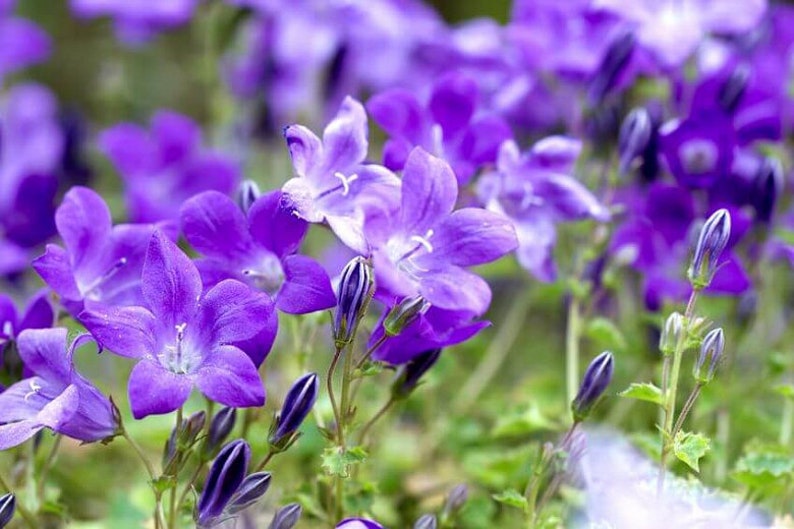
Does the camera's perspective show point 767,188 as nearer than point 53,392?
No

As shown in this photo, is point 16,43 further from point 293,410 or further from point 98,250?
point 293,410

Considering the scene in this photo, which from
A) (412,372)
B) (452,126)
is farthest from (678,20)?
(412,372)

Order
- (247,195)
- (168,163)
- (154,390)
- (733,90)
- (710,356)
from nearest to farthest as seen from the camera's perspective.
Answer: (154,390) → (710,356) → (247,195) → (733,90) → (168,163)

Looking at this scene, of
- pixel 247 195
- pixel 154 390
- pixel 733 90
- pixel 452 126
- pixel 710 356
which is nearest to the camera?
pixel 154 390

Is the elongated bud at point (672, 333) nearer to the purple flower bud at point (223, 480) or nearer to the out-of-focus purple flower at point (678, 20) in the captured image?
the purple flower bud at point (223, 480)

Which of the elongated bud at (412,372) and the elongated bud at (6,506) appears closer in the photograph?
the elongated bud at (6,506)

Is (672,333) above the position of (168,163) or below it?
above

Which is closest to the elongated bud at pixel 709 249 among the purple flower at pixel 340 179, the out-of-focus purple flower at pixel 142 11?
the purple flower at pixel 340 179

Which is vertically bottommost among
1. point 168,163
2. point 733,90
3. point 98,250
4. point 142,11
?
point 168,163

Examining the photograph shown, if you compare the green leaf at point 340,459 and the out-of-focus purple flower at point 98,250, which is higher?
the out-of-focus purple flower at point 98,250
